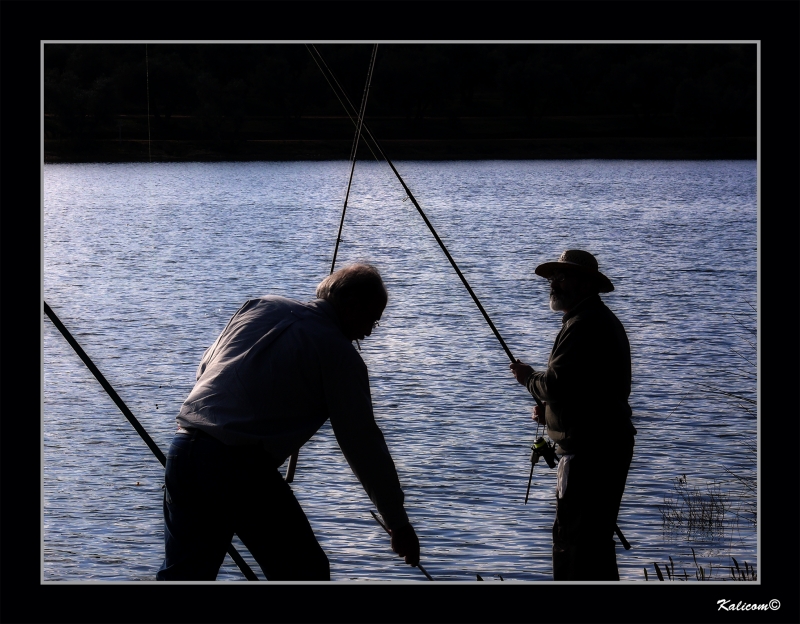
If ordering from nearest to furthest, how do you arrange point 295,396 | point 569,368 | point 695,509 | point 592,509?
point 295,396 < point 569,368 < point 592,509 < point 695,509

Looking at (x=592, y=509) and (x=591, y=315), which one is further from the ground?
(x=591, y=315)

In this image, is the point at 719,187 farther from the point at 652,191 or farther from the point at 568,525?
the point at 568,525

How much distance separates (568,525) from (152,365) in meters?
11.4

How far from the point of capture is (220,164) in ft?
207

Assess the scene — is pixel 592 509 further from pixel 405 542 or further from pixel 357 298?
pixel 357 298

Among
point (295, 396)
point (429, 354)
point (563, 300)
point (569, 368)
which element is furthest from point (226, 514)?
point (429, 354)
